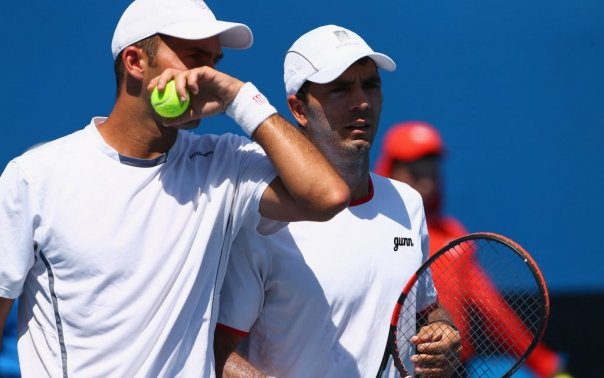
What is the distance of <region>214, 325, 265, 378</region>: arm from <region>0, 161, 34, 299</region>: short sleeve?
58 centimetres

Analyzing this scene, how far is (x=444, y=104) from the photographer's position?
5137 millimetres

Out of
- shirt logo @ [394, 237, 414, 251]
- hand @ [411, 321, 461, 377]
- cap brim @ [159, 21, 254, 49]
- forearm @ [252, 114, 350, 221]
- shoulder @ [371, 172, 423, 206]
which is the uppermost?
cap brim @ [159, 21, 254, 49]

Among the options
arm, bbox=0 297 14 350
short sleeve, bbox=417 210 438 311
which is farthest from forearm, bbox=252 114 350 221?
arm, bbox=0 297 14 350

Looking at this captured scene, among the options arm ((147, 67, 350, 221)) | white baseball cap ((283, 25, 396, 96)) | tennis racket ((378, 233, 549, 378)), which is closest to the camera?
arm ((147, 67, 350, 221))

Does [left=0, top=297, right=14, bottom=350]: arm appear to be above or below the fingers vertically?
below

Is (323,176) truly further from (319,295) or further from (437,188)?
(437,188)

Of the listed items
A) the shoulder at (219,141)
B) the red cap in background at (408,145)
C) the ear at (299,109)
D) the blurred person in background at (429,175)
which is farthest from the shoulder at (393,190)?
the red cap in background at (408,145)

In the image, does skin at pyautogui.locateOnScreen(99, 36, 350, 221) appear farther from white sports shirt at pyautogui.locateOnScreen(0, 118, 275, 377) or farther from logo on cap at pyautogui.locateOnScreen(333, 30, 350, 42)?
logo on cap at pyautogui.locateOnScreen(333, 30, 350, 42)

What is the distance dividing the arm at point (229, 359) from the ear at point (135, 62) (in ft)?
2.25

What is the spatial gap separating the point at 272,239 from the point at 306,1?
2.03 metres

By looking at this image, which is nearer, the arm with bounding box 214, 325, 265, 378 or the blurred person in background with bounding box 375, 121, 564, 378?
the arm with bounding box 214, 325, 265, 378

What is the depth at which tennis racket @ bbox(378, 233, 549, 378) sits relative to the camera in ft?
10.8

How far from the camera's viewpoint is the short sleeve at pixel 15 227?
Answer: 110 inches

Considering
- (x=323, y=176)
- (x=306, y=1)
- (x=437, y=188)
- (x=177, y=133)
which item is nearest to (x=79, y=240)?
(x=177, y=133)
